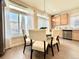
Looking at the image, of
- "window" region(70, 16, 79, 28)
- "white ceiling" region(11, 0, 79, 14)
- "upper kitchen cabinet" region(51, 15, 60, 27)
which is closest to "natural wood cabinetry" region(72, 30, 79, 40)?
"window" region(70, 16, 79, 28)

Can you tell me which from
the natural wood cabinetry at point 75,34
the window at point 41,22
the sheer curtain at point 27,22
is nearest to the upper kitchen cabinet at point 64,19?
the natural wood cabinetry at point 75,34

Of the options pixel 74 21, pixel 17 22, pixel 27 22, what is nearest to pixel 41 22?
pixel 27 22

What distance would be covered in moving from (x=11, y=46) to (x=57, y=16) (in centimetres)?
539

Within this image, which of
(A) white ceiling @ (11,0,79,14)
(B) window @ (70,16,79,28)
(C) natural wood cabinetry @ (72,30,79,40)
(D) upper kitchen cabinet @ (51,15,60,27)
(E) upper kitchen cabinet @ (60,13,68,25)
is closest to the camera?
(A) white ceiling @ (11,0,79,14)

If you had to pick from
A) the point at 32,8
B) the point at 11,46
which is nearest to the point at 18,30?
the point at 11,46

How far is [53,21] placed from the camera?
8.03 meters

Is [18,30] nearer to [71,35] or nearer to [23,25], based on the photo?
[23,25]

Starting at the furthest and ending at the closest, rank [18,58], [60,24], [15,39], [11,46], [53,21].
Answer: [53,21], [60,24], [15,39], [11,46], [18,58]

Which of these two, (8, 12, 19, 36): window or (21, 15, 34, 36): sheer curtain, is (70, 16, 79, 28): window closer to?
(21, 15, 34, 36): sheer curtain

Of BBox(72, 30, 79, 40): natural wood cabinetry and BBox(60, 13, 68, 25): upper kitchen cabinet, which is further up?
BBox(60, 13, 68, 25): upper kitchen cabinet

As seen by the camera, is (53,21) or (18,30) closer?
(18,30)

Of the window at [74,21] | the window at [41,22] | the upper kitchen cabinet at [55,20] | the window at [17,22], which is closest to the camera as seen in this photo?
the window at [17,22]

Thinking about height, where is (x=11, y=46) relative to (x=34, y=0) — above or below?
below

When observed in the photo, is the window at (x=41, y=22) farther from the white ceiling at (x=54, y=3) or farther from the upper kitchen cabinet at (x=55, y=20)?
the white ceiling at (x=54, y=3)
